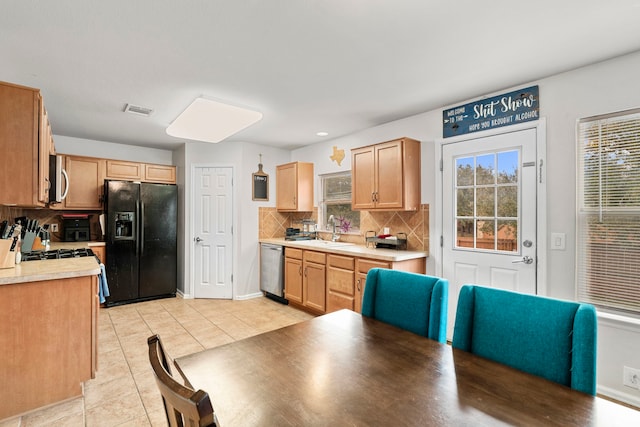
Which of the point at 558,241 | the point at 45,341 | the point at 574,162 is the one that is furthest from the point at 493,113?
the point at 45,341

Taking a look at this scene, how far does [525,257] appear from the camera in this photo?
2.65 meters

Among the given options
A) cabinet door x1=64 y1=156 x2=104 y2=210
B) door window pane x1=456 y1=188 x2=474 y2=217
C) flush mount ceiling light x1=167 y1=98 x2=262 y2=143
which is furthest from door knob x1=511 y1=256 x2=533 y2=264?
cabinet door x1=64 y1=156 x2=104 y2=210

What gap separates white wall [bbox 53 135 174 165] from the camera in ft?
14.8

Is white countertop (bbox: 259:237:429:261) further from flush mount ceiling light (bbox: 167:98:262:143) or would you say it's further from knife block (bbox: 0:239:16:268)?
knife block (bbox: 0:239:16:268)

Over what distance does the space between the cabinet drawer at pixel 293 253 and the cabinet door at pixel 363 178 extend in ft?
3.27

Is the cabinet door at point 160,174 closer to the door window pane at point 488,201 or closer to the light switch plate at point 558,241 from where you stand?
the door window pane at point 488,201

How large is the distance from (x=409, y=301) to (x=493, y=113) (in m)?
2.16

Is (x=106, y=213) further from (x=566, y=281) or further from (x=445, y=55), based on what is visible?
(x=566, y=281)

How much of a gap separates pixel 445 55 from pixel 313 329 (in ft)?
6.70

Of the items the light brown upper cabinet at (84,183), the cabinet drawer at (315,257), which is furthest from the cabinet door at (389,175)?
the light brown upper cabinet at (84,183)

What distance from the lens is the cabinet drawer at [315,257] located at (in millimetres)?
3814

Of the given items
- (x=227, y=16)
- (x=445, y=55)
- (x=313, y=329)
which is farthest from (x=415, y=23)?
(x=313, y=329)

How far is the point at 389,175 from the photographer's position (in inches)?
135

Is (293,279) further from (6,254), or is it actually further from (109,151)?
(109,151)
